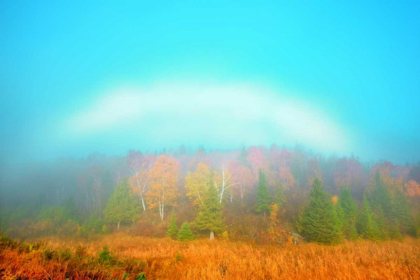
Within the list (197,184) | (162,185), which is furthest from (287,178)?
(162,185)

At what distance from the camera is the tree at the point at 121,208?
33.0 m

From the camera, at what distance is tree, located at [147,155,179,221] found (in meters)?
35.3

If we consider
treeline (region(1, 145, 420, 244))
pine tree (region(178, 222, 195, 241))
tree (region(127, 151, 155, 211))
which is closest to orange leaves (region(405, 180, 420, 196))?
treeline (region(1, 145, 420, 244))

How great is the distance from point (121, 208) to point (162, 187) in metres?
7.75

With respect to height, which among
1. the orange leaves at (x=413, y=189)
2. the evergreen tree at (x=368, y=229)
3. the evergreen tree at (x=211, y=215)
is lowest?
the evergreen tree at (x=368, y=229)

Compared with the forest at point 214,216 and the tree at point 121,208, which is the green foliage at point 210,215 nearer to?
the forest at point 214,216

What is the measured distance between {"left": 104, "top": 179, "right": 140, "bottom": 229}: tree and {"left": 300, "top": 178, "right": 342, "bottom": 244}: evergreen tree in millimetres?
28186

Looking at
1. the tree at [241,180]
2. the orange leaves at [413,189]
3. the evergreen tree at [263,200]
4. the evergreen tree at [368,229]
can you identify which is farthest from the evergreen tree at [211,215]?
the orange leaves at [413,189]

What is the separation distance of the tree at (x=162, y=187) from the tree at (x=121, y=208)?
327 cm

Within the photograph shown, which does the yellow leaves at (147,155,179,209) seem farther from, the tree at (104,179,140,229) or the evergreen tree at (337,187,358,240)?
the evergreen tree at (337,187,358,240)

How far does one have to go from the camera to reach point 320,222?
22.6m

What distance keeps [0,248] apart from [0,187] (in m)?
104

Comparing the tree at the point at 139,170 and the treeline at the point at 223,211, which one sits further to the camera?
the tree at the point at 139,170

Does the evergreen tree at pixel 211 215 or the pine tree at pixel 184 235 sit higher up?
the evergreen tree at pixel 211 215
